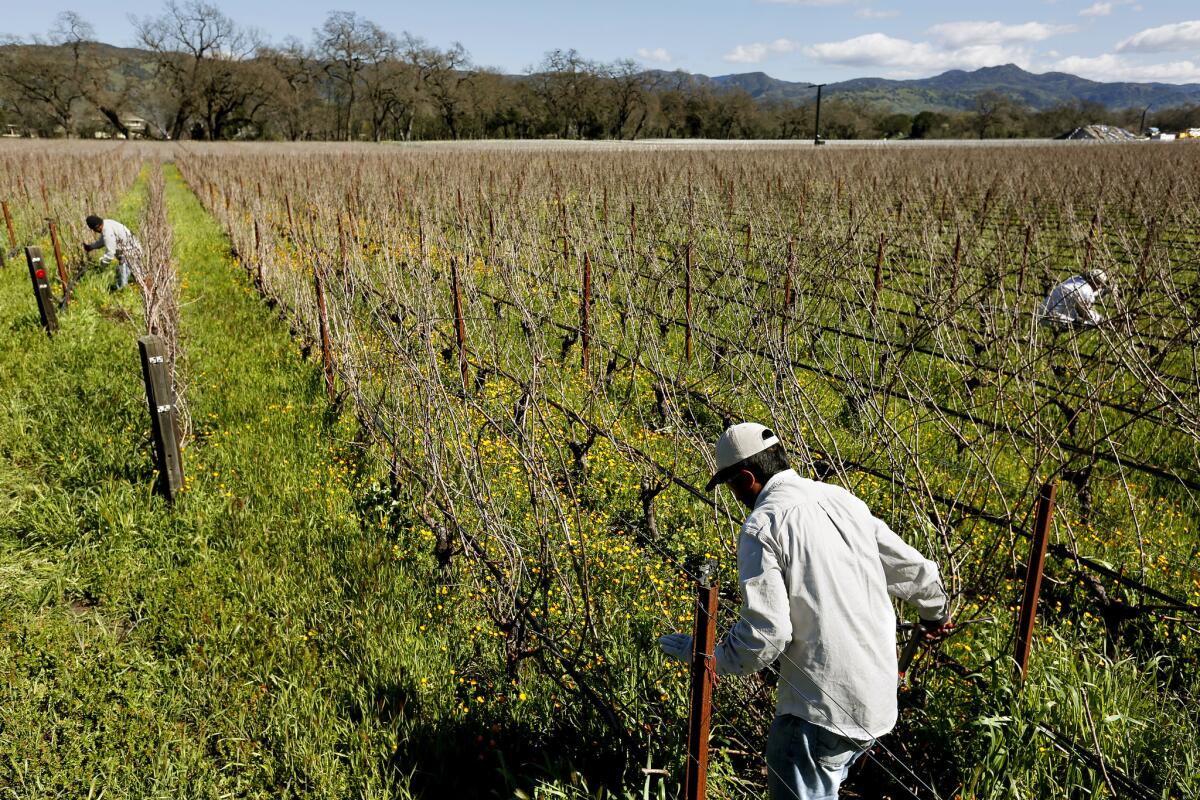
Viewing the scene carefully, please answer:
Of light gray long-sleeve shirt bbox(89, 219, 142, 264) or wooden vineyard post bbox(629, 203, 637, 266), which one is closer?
wooden vineyard post bbox(629, 203, 637, 266)

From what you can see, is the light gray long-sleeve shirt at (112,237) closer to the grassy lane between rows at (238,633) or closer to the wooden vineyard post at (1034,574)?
the grassy lane between rows at (238,633)

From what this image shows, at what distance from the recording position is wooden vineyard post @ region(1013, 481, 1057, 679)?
2568 millimetres

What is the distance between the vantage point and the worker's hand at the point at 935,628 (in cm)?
236

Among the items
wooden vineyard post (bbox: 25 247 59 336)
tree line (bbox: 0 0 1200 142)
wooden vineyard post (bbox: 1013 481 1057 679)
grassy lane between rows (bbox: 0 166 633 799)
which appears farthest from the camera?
tree line (bbox: 0 0 1200 142)

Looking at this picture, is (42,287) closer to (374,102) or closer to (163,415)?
(163,415)

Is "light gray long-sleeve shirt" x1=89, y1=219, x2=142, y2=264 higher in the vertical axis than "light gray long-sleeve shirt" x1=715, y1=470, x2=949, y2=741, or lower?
higher

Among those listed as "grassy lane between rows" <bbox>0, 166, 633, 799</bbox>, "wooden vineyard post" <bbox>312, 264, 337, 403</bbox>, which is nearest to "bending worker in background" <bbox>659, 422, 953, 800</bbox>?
"grassy lane between rows" <bbox>0, 166, 633, 799</bbox>

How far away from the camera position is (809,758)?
2.13 metres

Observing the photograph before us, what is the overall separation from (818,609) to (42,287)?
848cm

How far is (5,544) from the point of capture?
13.7 feet

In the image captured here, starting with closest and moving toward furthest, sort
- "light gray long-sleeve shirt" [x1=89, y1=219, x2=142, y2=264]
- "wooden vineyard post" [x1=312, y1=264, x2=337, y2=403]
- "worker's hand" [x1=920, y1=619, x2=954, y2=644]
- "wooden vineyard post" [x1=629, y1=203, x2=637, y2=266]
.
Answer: "worker's hand" [x1=920, y1=619, x2=954, y2=644] < "wooden vineyard post" [x1=312, y1=264, x2=337, y2=403] < "wooden vineyard post" [x1=629, y1=203, x2=637, y2=266] < "light gray long-sleeve shirt" [x1=89, y1=219, x2=142, y2=264]

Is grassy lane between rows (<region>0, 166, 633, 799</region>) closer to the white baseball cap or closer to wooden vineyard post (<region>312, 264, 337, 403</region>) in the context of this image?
wooden vineyard post (<region>312, 264, 337, 403</region>)

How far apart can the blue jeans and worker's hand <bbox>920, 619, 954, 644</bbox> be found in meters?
0.47

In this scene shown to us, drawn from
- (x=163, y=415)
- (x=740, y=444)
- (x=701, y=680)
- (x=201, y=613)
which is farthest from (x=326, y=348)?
(x=701, y=680)
